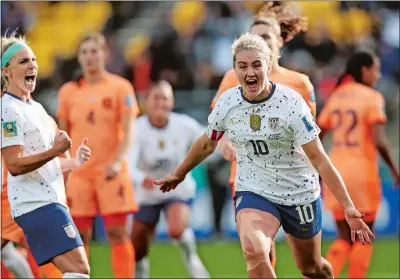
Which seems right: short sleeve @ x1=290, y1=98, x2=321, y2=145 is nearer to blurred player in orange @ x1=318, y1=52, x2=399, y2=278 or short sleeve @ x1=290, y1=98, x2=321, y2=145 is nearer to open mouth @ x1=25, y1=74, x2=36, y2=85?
open mouth @ x1=25, y1=74, x2=36, y2=85

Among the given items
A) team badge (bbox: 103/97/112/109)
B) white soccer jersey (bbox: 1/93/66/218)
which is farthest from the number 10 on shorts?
team badge (bbox: 103/97/112/109)

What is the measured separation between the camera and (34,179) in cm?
647

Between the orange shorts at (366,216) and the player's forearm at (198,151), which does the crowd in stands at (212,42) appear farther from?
the player's forearm at (198,151)

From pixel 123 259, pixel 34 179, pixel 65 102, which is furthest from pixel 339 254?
pixel 34 179

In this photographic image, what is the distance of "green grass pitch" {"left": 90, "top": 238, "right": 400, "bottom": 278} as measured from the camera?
11.6 metres

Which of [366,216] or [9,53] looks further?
[366,216]

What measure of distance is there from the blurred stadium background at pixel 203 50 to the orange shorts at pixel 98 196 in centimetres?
426

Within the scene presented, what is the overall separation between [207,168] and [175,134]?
5.10 m

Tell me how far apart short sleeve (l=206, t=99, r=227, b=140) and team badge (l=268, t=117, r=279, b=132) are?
34 cm

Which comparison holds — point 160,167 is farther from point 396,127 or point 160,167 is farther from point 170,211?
point 396,127

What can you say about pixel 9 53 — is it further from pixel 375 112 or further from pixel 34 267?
pixel 375 112

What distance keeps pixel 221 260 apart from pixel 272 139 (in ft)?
22.6

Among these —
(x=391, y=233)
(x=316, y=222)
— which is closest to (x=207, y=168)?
(x=391, y=233)

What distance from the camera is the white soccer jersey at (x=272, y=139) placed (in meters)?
6.43
